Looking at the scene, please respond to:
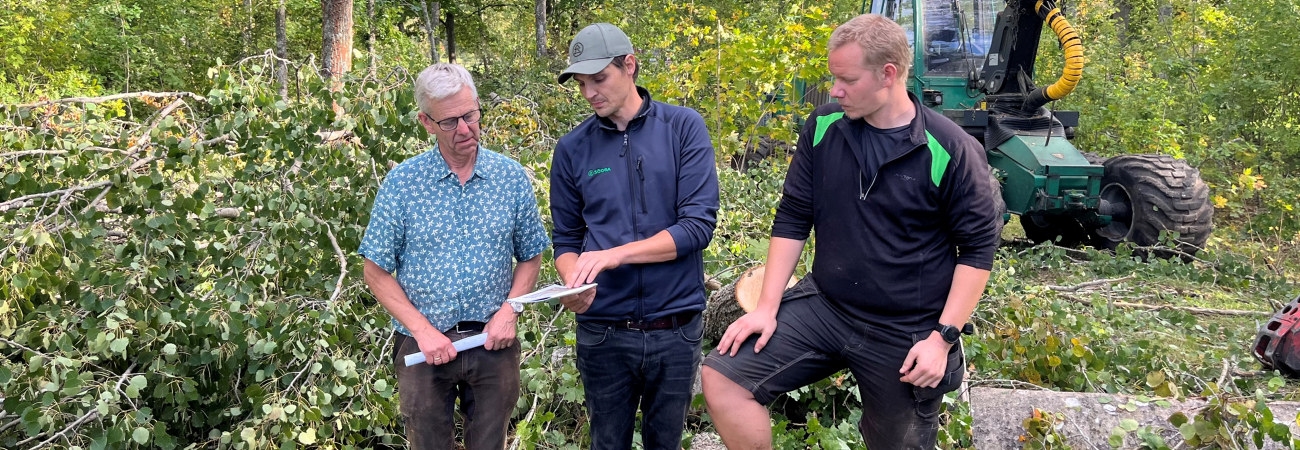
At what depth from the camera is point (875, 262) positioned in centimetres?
272

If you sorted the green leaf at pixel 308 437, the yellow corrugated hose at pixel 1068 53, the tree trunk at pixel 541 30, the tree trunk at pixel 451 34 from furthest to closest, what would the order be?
1. the tree trunk at pixel 451 34
2. the tree trunk at pixel 541 30
3. the yellow corrugated hose at pixel 1068 53
4. the green leaf at pixel 308 437

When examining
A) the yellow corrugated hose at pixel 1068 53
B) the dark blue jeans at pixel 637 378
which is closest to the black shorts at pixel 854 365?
the dark blue jeans at pixel 637 378

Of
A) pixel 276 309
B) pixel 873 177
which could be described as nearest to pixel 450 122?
pixel 873 177

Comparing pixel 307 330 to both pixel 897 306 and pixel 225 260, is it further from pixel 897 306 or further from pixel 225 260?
pixel 897 306

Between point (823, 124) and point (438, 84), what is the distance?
1.16m

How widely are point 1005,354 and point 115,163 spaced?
4.04 meters

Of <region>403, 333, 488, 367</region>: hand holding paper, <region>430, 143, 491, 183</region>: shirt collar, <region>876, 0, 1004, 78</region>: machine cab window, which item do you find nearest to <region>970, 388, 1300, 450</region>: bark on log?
<region>403, 333, 488, 367</region>: hand holding paper

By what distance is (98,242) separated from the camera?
3861 mm

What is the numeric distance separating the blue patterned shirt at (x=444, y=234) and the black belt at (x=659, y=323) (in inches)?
16.3

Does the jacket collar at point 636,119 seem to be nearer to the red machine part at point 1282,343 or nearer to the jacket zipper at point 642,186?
the jacket zipper at point 642,186

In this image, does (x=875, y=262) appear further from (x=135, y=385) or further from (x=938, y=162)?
(x=135, y=385)

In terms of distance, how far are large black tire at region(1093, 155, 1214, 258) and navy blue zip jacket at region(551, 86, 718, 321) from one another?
607 centimetres

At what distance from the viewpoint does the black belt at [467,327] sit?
2.90m

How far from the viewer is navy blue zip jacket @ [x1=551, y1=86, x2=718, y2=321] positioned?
281cm
